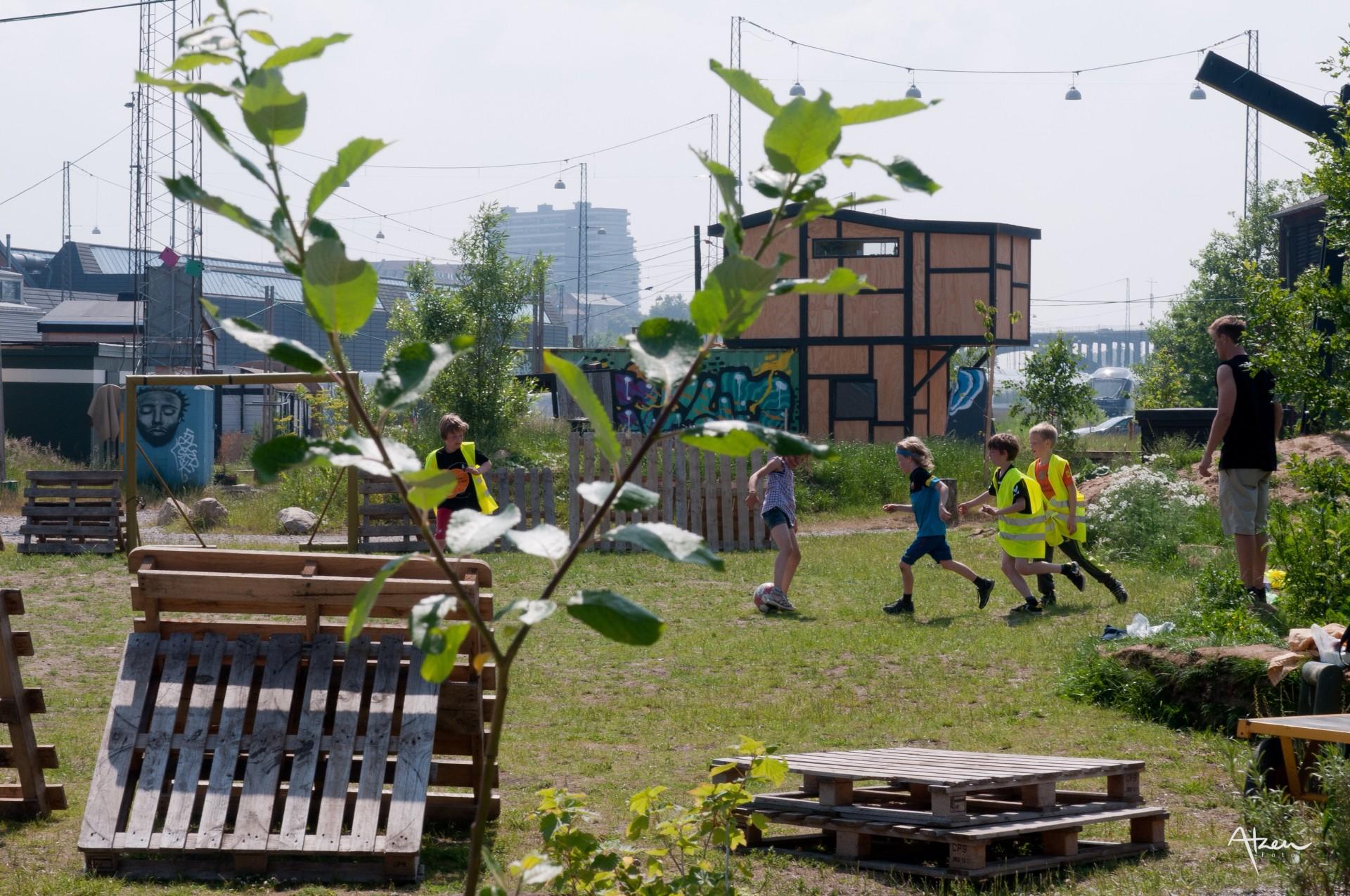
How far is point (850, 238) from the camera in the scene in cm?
3447

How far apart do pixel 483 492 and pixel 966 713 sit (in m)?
4.19

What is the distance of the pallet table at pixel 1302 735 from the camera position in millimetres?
4543

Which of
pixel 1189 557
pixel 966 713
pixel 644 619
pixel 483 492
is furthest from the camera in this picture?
pixel 1189 557

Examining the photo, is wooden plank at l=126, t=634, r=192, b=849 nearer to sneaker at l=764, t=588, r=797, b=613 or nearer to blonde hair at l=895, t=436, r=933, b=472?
blonde hair at l=895, t=436, r=933, b=472

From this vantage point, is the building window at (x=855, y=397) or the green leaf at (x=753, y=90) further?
the building window at (x=855, y=397)

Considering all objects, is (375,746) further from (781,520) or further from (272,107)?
(781,520)

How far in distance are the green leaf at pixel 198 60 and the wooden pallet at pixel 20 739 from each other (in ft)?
16.2

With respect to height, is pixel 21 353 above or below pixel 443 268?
below

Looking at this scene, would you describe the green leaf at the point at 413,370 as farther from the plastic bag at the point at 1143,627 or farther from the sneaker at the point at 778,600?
the sneaker at the point at 778,600

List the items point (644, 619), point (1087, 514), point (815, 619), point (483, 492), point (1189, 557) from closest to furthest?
point (644, 619) < point (483, 492) < point (815, 619) < point (1189, 557) < point (1087, 514)

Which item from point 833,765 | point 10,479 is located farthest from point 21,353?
point 833,765

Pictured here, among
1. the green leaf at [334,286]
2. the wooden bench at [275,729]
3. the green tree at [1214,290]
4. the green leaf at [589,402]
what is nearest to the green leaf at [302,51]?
the green leaf at [334,286]

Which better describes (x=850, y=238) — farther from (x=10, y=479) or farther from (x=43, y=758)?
(x=43, y=758)

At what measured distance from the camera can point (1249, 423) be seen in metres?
8.97
